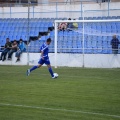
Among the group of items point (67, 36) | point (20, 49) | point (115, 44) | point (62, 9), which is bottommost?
point (20, 49)

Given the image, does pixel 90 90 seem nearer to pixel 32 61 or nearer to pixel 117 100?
pixel 117 100

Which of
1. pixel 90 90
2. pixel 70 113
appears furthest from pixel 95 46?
pixel 70 113

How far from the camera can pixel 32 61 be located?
29438 mm

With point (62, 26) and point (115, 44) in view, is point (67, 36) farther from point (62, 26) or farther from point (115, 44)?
point (115, 44)

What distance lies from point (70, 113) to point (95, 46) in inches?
737

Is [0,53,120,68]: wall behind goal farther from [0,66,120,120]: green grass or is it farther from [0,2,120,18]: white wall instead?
→ [0,66,120,120]: green grass

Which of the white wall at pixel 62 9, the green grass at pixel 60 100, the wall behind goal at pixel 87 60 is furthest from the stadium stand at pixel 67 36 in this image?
the green grass at pixel 60 100

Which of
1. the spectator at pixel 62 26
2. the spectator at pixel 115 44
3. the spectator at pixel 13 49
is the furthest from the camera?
the spectator at pixel 13 49

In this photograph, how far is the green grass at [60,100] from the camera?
9.98m

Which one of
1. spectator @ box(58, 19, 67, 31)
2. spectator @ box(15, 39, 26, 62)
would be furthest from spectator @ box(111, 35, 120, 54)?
spectator @ box(15, 39, 26, 62)

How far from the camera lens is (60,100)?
12180mm

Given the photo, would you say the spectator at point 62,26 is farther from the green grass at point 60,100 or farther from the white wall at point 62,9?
the green grass at point 60,100

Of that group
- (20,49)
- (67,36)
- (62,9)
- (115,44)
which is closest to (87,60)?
(115,44)

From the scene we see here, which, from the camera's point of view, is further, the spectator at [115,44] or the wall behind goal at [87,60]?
the spectator at [115,44]
